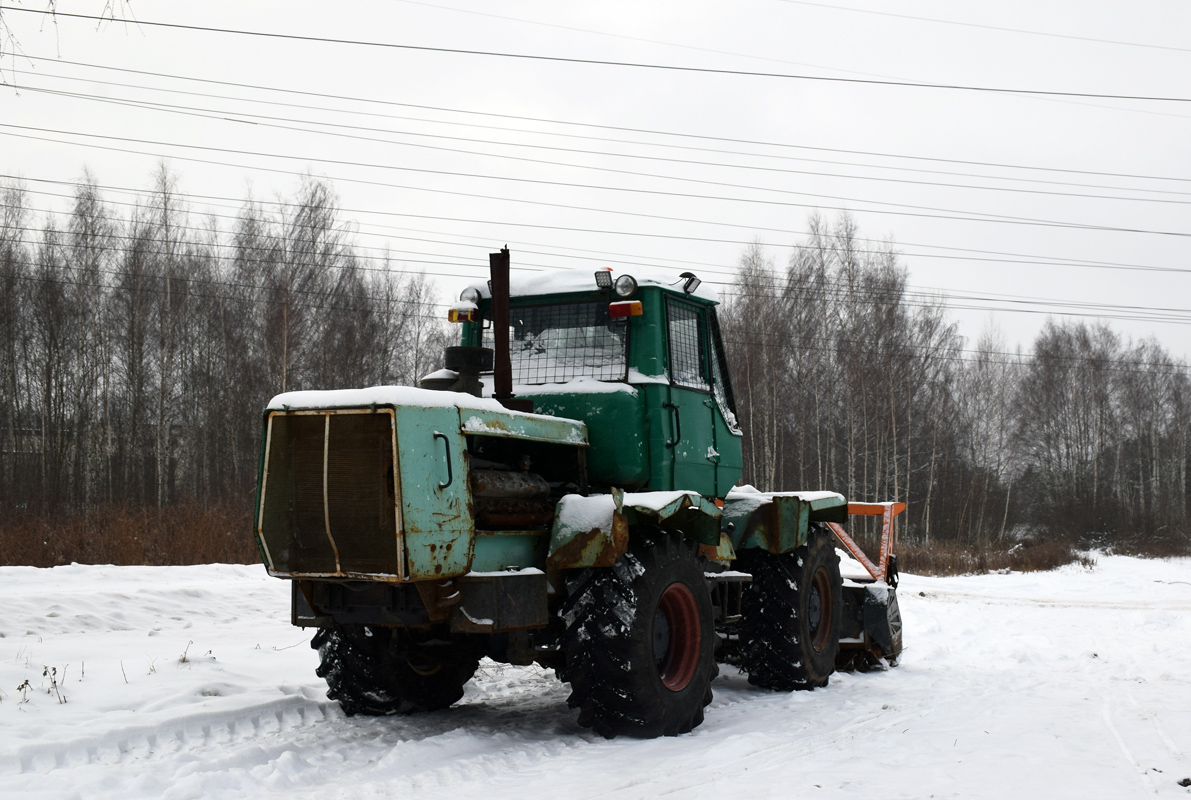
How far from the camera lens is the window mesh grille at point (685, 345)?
7.52m

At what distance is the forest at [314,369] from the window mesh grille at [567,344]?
49.7ft

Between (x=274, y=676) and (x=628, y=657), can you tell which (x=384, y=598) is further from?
(x=274, y=676)

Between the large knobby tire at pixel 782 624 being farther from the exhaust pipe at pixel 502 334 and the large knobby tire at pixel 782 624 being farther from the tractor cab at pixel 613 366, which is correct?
the exhaust pipe at pixel 502 334

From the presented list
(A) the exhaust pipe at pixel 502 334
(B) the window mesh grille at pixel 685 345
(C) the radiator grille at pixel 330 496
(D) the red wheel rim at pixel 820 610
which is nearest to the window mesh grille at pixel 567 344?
(B) the window mesh grille at pixel 685 345

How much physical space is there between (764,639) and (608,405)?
2.54 metres

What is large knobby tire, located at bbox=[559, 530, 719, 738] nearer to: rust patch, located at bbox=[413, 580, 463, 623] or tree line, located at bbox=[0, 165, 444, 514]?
rust patch, located at bbox=[413, 580, 463, 623]

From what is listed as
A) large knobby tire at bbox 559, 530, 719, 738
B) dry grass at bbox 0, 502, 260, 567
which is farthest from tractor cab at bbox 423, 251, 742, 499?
dry grass at bbox 0, 502, 260, 567

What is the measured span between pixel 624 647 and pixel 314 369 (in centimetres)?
2505

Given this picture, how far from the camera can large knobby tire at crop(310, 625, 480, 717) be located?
675cm

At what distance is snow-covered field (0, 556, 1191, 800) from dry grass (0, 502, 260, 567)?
5.38 meters

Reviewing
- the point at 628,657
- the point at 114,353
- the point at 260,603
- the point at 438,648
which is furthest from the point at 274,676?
the point at 114,353

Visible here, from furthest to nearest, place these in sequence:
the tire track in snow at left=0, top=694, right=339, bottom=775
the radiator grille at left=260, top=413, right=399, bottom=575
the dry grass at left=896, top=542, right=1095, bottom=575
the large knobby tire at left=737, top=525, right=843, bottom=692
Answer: the dry grass at left=896, top=542, right=1095, bottom=575 < the large knobby tire at left=737, top=525, right=843, bottom=692 < the radiator grille at left=260, top=413, right=399, bottom=575 < the tire track in snow at left=0, top=694, right=339, bottom=775

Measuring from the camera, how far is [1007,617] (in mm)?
14297

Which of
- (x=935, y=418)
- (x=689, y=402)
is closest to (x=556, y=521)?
(x=689, y=402)
